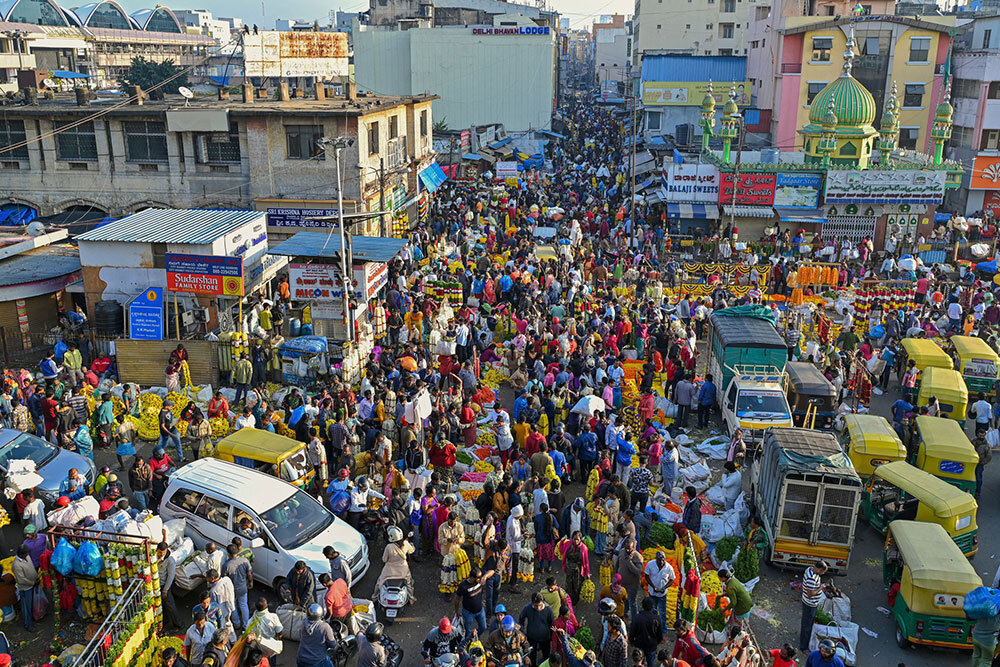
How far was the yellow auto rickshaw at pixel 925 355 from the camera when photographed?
19.3 m

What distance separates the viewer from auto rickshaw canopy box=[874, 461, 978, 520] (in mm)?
12750

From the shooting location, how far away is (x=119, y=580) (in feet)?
36.4

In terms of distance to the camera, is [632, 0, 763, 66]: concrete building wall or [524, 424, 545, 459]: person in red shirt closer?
[524, 424, 545, 459]: person in red shirt

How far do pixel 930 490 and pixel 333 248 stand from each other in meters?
14.4

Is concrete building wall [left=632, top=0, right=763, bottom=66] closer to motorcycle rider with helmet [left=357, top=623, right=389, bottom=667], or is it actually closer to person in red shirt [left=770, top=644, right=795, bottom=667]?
Result: person in red shirt [left=770, top=644, right=795, bottom=667]

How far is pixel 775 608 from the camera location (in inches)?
479

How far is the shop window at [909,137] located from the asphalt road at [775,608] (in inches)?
1415

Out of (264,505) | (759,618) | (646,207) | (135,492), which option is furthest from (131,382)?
(646,207)

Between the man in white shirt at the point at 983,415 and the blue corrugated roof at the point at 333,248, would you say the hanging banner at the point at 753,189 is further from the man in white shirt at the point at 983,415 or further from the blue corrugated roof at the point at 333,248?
the man in white shirt at the point at 983,415

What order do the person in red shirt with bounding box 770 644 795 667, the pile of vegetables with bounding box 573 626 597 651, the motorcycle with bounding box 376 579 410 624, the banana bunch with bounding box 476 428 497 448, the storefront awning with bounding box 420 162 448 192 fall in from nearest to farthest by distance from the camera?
the person in red shirt with bounding box 770 644 795 667, the pile of vegetables with bounding box 573 626 597 651, the motorcycle with bounding box 376 579 410 624, the banana bunch with bounding box 476 428 497 448, the storefront awning with bounding box 420 162 448 192

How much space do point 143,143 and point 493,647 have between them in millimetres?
24407

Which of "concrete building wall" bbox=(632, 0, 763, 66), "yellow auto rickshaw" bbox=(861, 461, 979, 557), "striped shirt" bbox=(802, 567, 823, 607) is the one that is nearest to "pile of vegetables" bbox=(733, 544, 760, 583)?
"striped shirt" bbox=(802, 567, 823, 607)

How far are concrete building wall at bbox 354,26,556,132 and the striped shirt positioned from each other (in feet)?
163

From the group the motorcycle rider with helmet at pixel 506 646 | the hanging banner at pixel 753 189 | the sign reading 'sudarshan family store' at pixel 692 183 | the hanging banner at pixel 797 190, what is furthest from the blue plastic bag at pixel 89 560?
the hanging banner at pixel 797 190
